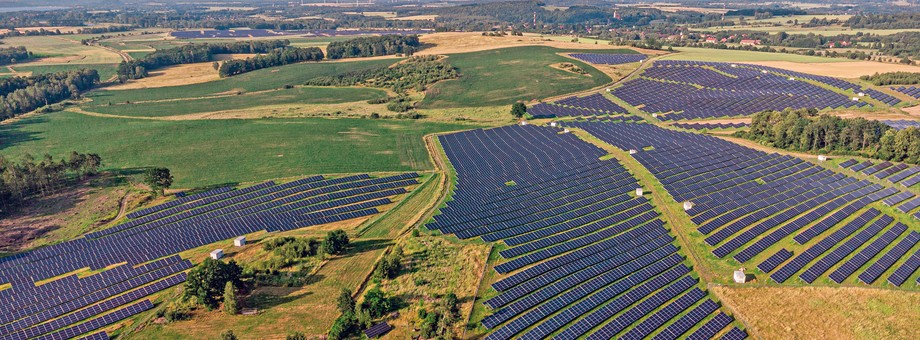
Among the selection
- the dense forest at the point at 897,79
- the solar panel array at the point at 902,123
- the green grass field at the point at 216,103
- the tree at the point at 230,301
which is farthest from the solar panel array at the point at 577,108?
the tree at the point at 230,301

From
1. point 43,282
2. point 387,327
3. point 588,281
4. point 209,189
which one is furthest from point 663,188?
point 43,282

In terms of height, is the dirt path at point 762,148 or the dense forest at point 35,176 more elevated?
the dense forest at point 35,176

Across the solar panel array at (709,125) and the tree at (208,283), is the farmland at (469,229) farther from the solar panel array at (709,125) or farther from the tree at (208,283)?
the solar panel array at (709,125)

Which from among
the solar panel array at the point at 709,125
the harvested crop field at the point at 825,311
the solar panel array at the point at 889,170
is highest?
the solar panel array at the point at 889,170

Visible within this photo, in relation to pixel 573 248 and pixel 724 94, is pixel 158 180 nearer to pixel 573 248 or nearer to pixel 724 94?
pixel 573 248

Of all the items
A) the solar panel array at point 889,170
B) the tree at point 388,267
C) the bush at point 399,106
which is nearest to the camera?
the tree at point 388,267

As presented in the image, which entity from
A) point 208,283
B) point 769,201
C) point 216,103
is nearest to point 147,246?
point 208,283

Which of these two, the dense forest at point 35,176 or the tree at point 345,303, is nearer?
the tree at point 345,303
